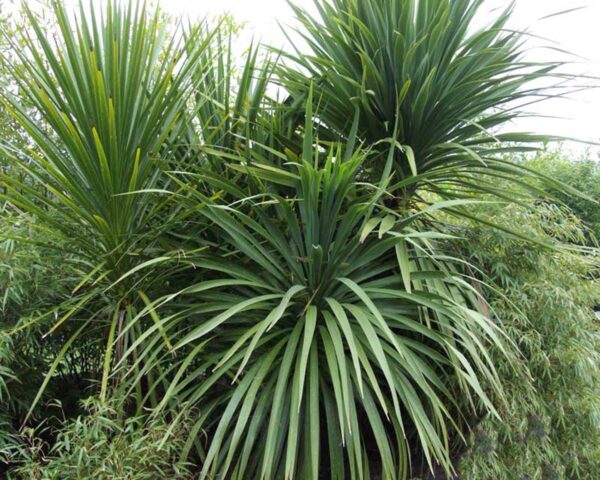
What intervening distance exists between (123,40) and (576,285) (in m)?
2.48

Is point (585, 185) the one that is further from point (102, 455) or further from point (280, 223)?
point (102, 455)

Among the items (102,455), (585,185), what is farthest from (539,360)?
(585,185)

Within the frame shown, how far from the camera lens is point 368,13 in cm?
253

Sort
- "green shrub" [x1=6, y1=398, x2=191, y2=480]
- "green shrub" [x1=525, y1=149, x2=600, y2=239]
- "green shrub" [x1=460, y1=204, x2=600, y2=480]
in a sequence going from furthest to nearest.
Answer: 1. "green shrub" [x1=525, y1=149, x2=600, y2=239]
2. "green shrub" [x1=460, y1=204, x2=600, y2=480]
3. "green shrub" [x1=6, y1=398, x2=191, y2=480]

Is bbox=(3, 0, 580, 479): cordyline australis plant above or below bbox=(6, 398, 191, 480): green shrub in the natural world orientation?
above

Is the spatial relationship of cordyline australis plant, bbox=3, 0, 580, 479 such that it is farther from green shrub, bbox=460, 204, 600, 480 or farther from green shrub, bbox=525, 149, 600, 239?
green shrub, bbox=525, 149, 600, 239

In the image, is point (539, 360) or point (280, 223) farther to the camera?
point (539, 360)

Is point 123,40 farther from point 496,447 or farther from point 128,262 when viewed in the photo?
point 496,447

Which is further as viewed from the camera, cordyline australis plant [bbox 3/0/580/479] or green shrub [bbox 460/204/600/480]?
green shrub [bbox 460/204/600/480]

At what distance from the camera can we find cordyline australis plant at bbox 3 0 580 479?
195 centimetres

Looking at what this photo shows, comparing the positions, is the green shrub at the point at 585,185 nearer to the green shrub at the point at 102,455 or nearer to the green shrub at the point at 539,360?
the green shrub at the point at 539,360

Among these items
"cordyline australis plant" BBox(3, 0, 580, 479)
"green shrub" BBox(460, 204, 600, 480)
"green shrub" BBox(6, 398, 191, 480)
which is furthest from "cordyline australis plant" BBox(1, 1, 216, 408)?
"green shrub" BBox(460, 204, 600, 480)

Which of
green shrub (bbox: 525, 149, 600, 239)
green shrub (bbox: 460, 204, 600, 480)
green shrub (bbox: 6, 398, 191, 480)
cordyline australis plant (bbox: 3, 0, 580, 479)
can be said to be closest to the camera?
green shrub (bbox: 6, 398, 191, 480)

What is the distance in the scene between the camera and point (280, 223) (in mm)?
2369
